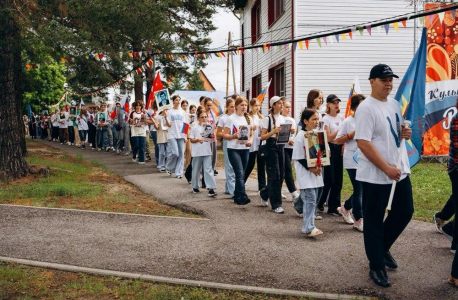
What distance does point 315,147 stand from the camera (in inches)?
259

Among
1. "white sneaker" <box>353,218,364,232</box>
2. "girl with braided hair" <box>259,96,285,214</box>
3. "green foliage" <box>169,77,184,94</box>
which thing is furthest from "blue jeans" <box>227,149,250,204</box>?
"green foliage" <box>169,77,184,94</box>

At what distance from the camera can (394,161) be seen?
15.3 ft

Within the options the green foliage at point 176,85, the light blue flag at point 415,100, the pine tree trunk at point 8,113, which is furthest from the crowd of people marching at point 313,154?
the green foliage at point 176,85

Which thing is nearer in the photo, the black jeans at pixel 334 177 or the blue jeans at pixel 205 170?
the black jeans at pixel 334 177

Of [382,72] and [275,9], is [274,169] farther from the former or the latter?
[275,9]

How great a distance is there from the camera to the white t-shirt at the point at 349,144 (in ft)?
22.6

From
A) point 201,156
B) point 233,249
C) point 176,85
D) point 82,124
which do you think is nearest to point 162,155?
point 201,156

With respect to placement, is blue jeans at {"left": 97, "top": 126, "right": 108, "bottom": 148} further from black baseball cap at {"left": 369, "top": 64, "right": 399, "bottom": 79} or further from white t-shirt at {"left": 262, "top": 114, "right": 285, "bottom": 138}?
black baseball cap at {"left": 369, "top": 64, "right": 399, "bottom": 79}

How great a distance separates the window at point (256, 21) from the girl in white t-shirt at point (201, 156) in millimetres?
14679

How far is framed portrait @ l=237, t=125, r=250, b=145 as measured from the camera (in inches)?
342

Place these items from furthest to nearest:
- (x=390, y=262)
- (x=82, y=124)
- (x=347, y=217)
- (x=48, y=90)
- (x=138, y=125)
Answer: (x=48, y=90) → (x=82, y=124) → (x=138, y=125) → (x=347, y=217) → (x=390, y=262)

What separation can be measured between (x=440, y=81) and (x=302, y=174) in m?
8.97

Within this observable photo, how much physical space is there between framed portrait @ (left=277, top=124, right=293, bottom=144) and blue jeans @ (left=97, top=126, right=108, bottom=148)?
1514cm

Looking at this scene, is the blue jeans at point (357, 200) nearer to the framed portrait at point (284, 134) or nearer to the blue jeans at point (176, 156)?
the framed portrait at point (284, 134)
